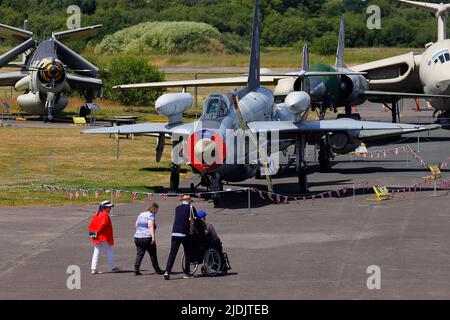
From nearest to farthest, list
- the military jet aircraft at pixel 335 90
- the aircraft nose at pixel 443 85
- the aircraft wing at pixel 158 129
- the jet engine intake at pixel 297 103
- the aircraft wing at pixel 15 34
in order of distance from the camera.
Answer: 1. the aircraft wing at pixel 158 129
2. the jet engine intake at pixel 297 103
3. the aircraft nose at pixel 443 85
4. the military jet aircraft at pixel 335 90
5. the aircraft wing at pixel 15 34

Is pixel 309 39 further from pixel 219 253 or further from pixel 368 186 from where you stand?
pixel 219 253

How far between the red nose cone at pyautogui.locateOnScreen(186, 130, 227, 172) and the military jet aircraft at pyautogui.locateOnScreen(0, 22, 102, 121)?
1195 inches

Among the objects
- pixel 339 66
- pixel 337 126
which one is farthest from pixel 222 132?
pixel 339 66

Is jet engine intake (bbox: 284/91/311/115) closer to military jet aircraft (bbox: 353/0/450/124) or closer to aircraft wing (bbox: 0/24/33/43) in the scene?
military jet aircraft (bbox: 353/0/450/124)

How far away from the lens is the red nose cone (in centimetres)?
3038

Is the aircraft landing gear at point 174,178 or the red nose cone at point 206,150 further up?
the red nose cone at point 206,150

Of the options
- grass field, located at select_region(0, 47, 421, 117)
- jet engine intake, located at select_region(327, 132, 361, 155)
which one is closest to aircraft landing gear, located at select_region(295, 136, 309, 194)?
jet engine intake, located at select_region(327, 132, 361, 155)

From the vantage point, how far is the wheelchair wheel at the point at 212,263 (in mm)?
21280

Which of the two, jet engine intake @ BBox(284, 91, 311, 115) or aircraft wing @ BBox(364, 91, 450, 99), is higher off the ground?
jet engine intake @ BBox(284, 91, 311, 115)

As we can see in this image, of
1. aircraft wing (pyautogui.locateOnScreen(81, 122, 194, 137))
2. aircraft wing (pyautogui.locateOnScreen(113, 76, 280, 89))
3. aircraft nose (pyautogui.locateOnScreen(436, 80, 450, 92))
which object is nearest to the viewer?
aircraft wing (pyautogui.locateOnScreen(81, 122, 194, 137))

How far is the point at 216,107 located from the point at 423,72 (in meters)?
22.2

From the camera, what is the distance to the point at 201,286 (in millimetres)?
20328

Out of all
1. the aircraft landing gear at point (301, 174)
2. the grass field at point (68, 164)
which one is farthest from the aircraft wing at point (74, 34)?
the aircraft landing gear at point (301, 174)

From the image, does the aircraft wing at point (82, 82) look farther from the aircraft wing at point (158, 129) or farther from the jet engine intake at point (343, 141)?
the jet engine intake at point (343, 141)
